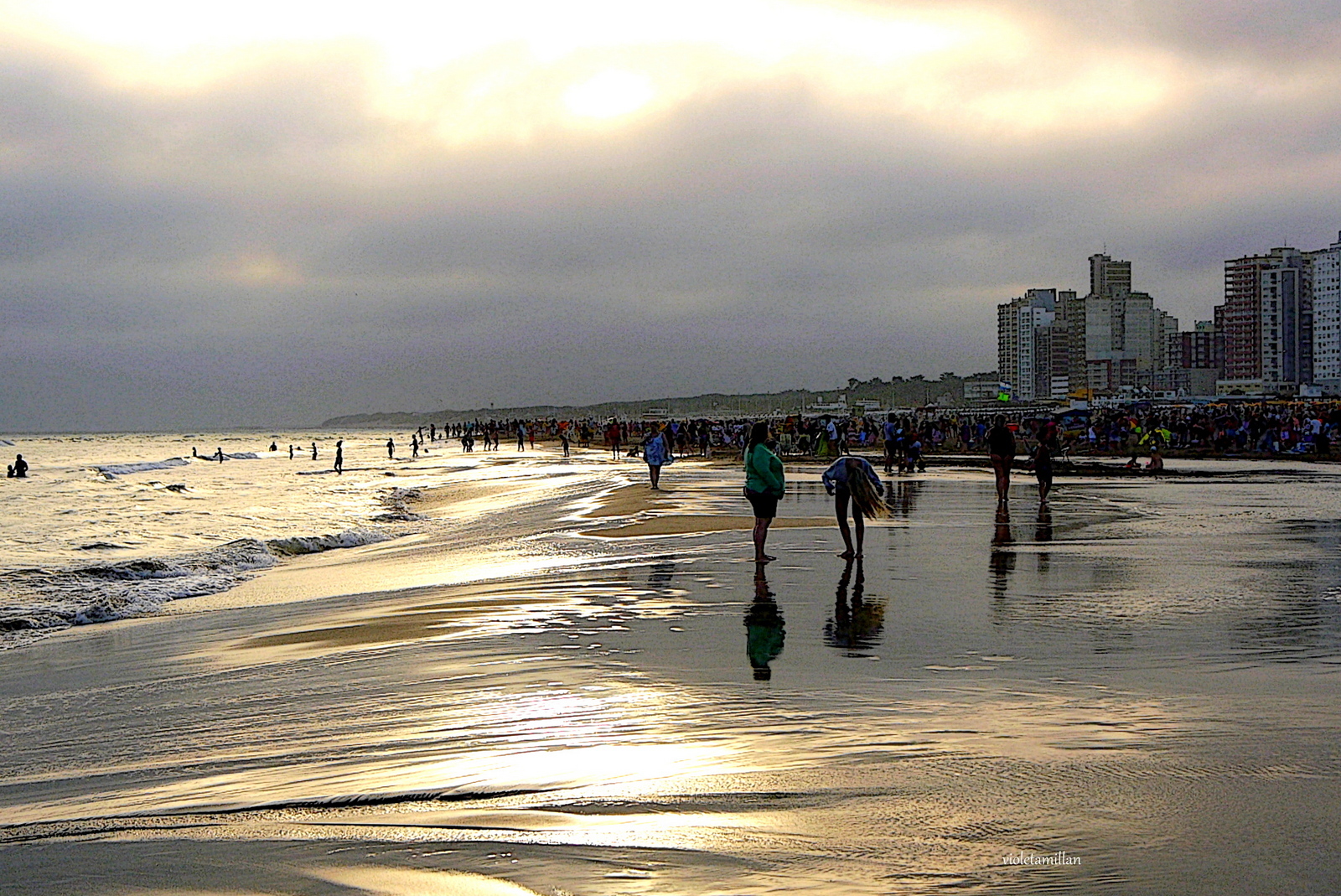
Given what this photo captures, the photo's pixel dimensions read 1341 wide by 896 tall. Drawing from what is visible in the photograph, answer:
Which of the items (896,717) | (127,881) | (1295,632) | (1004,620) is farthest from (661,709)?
(1295,632)

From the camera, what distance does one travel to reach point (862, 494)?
1370 cm

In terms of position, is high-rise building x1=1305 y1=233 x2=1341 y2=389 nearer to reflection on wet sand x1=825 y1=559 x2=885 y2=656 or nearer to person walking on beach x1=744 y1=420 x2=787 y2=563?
person walking on beach x1=744 y1=420 x2=787 y2=563

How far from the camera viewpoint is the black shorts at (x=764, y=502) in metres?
13.2

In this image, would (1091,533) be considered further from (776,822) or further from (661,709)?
(776,822)

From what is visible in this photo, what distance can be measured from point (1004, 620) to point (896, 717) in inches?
139

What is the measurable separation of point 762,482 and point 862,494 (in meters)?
1.40

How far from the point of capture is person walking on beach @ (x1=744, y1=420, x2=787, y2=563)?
13.1m

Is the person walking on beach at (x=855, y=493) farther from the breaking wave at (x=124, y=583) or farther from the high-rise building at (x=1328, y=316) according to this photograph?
the high-rise building at (x=1328, y=316)

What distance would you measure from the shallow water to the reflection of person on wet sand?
53 millimetres

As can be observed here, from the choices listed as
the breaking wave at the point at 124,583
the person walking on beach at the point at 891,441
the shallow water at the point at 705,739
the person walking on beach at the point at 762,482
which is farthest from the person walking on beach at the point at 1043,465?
the person walking on beach at the point at 891,441

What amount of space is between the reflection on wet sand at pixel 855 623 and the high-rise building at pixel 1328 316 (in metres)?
188

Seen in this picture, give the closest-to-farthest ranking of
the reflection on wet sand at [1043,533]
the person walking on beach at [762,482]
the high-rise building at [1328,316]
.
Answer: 1. the reflection on wet sand at [1043,533]
2. the person walking on beach at [762,482]
3. the high-rise building at [1328,316]

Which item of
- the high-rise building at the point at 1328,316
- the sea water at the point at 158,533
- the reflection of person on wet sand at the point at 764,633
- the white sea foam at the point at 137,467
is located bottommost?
the white sea foam at the point at 137,467

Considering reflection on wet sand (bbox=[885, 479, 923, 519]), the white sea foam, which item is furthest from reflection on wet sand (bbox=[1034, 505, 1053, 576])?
the white sea foam
